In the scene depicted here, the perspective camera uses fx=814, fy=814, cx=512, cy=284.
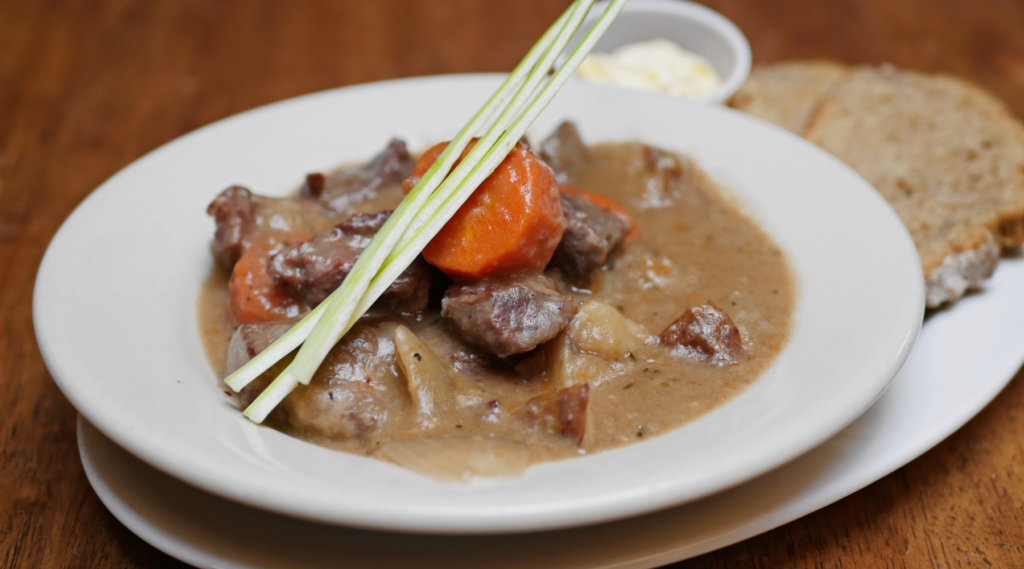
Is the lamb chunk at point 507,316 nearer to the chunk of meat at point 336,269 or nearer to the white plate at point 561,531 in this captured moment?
the chunk of meat at point 336,269

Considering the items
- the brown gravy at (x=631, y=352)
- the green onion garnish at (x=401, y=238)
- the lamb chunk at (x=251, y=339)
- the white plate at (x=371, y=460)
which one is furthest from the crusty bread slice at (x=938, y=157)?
the lamb chunk at (x=251, y=339)

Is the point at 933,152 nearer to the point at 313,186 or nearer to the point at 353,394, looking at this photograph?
the point at 313,186

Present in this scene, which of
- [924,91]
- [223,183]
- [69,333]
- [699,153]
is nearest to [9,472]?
[69,333]

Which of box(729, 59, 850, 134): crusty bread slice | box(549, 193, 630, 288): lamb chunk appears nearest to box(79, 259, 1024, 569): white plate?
box(549, 193, 630, 288): lamb chunk

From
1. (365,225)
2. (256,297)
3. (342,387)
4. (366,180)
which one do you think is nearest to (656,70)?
(366,180)

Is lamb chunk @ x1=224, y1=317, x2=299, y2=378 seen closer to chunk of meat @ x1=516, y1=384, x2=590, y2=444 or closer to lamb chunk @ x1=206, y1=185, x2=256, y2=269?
lamb chunk @ x1=206, y1=185, x2=256, y2=269

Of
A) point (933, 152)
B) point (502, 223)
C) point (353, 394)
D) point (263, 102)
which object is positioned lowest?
point (263, 102)
